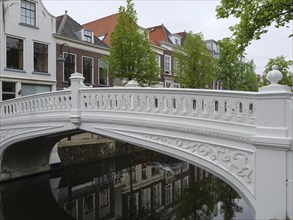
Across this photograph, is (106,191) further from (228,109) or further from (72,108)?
(228,109)

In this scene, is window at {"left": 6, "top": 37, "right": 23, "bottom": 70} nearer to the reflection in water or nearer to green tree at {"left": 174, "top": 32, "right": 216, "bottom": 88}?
the reflection in water

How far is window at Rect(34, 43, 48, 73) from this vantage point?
1584 cm

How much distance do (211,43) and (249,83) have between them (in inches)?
590

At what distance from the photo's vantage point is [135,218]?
8.83 m

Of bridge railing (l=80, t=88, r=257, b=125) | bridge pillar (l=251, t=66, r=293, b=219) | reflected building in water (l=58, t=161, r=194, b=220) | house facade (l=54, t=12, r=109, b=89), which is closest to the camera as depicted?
bridge pillar (l=251, t=66, r=293, b=219)

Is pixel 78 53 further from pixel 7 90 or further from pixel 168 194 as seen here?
pixel 168 194

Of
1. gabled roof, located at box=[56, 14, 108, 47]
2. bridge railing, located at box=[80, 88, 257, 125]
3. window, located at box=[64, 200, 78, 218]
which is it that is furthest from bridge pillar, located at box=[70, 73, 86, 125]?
gabled roof, located at box=[56, 14, 108, 47]

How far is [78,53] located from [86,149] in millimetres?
6134

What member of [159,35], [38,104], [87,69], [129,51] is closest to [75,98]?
[38,104]

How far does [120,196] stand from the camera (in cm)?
1093

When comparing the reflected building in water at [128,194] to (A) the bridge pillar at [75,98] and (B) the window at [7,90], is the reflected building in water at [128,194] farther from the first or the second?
(B) the window at [7,90]

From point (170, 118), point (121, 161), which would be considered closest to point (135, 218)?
point (170, 118)

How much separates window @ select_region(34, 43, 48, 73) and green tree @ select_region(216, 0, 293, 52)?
429 inches

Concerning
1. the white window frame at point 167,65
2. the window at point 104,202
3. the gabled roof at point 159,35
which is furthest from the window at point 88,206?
the gabled roof at point 159,35
